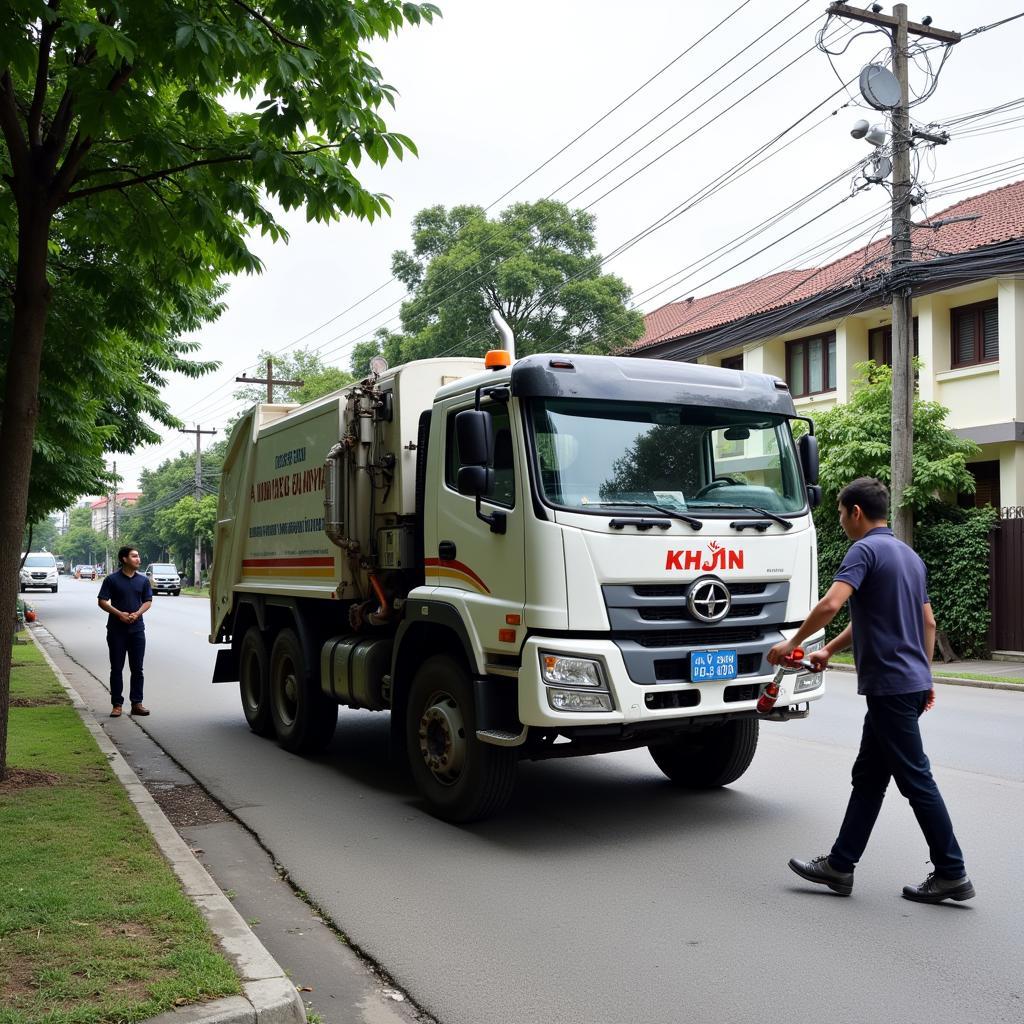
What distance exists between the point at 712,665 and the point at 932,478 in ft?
42.5

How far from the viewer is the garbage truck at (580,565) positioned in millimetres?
6164

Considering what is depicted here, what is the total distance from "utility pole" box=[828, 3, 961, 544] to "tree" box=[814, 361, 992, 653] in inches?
20.4

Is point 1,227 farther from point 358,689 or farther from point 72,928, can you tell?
point 72,928

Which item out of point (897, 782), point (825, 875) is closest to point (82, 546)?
point (825, 875)

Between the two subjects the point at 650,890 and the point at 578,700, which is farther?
the point at 578,700

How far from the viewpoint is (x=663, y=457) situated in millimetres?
6703

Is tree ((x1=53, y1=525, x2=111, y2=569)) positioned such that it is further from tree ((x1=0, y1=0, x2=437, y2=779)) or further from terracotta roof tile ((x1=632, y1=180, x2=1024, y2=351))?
tree ((x1=0, y1=0, x2=437, y2=779))

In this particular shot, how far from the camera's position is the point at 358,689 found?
8.11 m

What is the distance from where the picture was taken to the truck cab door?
633cm

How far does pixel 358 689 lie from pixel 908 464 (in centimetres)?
1217

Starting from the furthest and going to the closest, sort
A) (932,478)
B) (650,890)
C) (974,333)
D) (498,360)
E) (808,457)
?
(974,333) → (932,478) → (808,457) → (498,360) → (650,890)

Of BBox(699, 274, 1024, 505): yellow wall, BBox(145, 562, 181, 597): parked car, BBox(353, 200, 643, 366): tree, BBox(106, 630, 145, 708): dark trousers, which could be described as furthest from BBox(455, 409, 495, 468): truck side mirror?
BBox(145, 562, 181, 597): parked car

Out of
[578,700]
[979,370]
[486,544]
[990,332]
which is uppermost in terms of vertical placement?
[990,332]

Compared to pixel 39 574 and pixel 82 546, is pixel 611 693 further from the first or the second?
pixel 82 546
